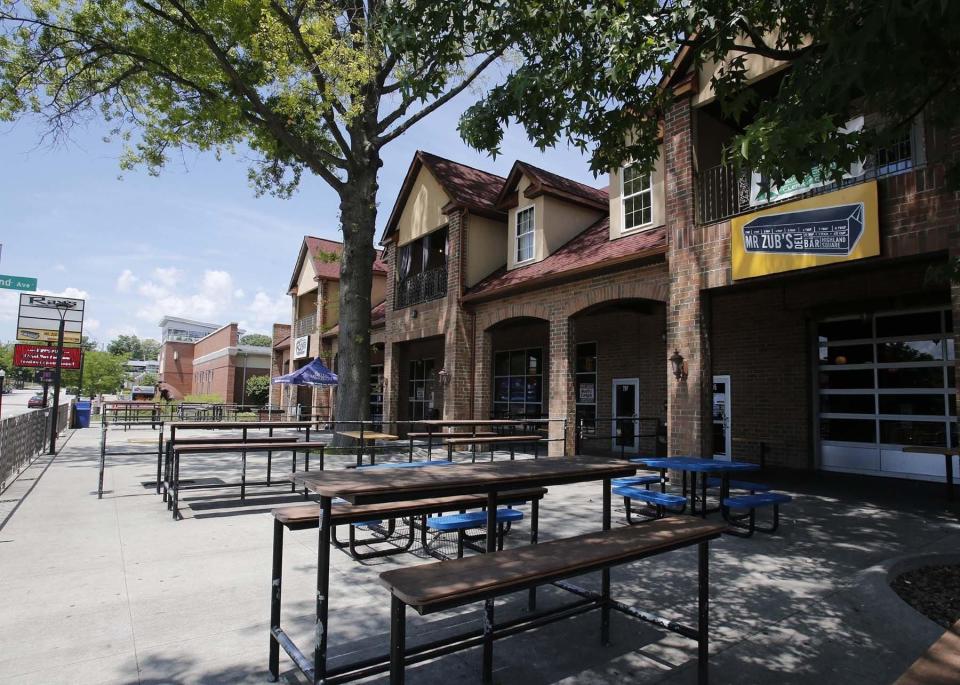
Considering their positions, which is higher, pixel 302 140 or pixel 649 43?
pixel 302 140

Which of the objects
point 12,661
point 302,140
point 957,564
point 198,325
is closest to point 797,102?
point 957,564

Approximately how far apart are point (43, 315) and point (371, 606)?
1735 cm

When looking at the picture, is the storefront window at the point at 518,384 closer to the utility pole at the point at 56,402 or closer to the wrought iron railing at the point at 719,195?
the wrought iron railing at the point at 719,195

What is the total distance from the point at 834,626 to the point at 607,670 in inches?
70.9

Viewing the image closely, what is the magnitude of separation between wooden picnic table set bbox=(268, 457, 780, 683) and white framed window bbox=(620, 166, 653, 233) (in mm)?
9333

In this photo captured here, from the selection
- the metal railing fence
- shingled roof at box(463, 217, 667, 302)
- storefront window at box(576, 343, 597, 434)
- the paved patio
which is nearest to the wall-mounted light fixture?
shingled roof at box(463, 217, 667, 302)

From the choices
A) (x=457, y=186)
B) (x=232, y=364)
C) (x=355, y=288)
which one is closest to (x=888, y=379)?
(x=355, y=288)

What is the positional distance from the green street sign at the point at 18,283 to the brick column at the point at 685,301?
11.2 meters

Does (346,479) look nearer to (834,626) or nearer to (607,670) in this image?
(607,670)

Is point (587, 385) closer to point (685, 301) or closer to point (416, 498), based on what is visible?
point (685, 301)

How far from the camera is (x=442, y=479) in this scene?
135 inches

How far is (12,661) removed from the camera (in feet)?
10.8

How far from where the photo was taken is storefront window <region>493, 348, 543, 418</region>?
17.1 metres

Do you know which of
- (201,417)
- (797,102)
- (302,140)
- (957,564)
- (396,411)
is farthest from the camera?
(201,417)
